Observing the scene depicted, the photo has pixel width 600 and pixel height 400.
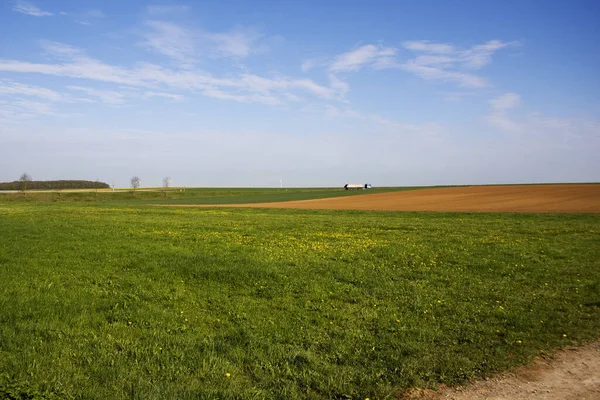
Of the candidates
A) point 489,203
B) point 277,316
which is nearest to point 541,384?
point 277,316

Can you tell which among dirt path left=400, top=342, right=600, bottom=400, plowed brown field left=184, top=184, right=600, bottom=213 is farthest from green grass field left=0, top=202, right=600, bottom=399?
plowed brown field left=184, top=184, right=600, bottom=213

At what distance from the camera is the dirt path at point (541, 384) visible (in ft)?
23.2

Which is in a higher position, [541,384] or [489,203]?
[489,203]

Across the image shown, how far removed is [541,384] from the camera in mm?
7465

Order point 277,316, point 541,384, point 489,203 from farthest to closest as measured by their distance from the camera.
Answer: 1. point 489,203
2. point 277,316
3. point 541,384

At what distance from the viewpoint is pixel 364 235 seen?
84.4ft

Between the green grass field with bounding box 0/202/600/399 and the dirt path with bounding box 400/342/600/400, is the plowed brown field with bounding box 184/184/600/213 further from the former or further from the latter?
the dirt path with bounding box 400/342/600/400

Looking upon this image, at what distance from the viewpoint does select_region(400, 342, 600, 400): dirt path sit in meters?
7.06

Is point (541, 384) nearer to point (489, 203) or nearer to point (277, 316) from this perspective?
point (277, 316)

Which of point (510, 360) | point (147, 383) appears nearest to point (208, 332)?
point (147, 383)

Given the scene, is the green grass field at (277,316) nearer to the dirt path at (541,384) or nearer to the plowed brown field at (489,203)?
the dirt path at (541,384)

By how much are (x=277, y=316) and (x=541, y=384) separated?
5.63 m

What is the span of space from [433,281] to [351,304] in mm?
3758

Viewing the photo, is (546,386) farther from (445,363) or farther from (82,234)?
(82,234)
